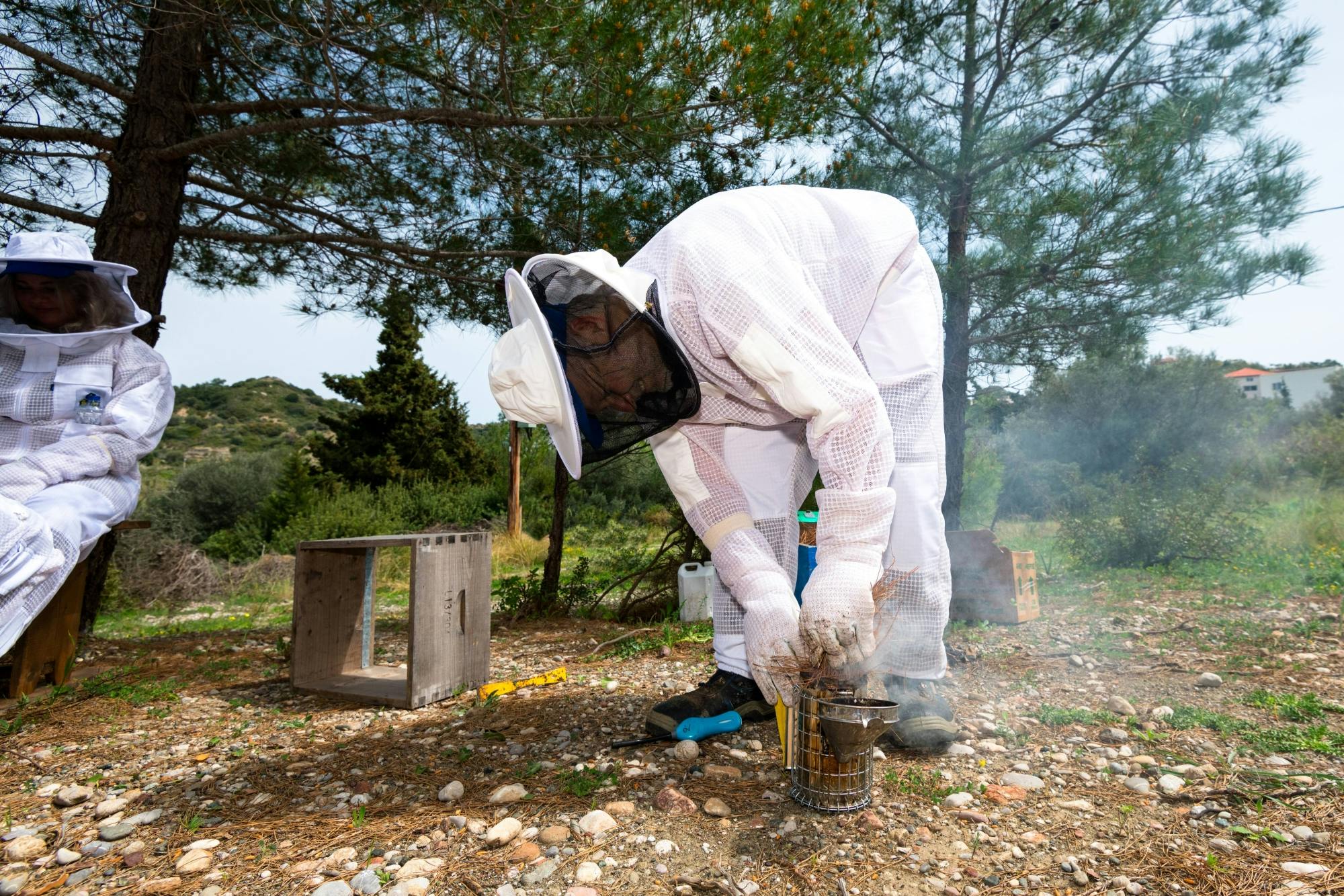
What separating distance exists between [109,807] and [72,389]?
1954mm

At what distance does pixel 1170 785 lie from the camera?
214 cm

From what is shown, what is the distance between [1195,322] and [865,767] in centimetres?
664

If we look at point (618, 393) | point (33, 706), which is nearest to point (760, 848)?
point (618, 393)

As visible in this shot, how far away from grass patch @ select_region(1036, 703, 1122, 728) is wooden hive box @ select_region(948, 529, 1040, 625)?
212cm

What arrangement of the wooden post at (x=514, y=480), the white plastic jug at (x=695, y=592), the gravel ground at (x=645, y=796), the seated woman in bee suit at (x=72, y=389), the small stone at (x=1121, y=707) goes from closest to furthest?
the gravel ground at (x=645, y=796) < the small stone at (x=1121, y=707) < the seated woman in bee suit at (x=72, y=389) < the white plastic jug at (x=695, y=592) < the wooden post at (x=514, y=480)

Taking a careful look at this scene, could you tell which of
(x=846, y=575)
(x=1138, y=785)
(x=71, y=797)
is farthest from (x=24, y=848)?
(x=1138, y=785)

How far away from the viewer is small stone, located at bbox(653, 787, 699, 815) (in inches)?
81.4

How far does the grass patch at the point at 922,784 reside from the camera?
7.04 feet

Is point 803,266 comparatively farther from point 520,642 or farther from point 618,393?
point 520,642

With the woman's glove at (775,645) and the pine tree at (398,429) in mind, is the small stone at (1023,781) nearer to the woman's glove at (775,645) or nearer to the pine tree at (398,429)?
the woman's glove at (775,645)

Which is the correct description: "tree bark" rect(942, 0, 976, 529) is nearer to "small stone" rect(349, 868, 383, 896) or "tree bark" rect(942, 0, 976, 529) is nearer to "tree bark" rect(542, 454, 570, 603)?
"tree bark" rect(542, 454, 570, 603)

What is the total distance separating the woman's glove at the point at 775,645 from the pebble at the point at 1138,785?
39.9 inches

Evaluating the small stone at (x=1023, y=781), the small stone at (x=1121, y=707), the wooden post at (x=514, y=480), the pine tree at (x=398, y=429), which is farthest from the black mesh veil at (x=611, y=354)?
the pine tree at (x=398, y=429)

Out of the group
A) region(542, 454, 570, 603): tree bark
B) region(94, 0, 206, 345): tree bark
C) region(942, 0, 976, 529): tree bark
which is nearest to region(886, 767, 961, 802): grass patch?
region(542, 454, 570, 603): tree bark
